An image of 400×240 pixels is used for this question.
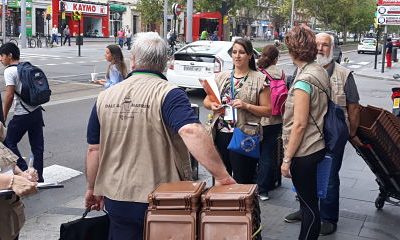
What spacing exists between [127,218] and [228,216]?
2.25 ft

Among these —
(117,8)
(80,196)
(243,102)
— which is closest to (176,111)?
(243,102)

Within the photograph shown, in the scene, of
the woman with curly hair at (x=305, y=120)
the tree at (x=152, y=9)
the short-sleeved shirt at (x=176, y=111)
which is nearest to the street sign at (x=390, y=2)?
the woman with curly hair at (x=305, y=120)

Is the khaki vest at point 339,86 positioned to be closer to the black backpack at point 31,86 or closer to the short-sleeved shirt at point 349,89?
the short-sleeved shirt at point 349,89

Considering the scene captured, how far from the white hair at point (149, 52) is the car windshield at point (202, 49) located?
11087 millimetres

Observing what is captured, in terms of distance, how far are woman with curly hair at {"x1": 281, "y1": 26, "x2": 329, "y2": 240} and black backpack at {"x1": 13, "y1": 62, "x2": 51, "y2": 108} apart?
10.1 feet

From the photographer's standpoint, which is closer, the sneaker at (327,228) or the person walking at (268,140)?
the sneaker at (327,228)

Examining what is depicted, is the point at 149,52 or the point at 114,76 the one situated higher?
the point at 149,52

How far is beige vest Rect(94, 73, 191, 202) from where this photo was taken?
2.93 meters

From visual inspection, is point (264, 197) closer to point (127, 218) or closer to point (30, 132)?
point (30, 132)

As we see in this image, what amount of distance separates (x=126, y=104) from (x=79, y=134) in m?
6.69

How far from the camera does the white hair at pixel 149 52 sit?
2977 millimetres

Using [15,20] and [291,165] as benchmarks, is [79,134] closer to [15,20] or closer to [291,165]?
[291,165]

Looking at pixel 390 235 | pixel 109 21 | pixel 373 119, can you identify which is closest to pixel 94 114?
pixel 373 119

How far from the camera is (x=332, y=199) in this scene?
503 centimetres
